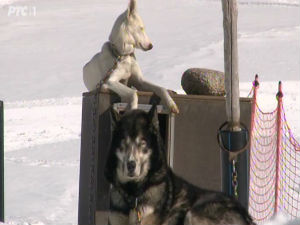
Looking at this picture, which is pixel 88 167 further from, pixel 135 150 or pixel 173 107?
pixel 135 150

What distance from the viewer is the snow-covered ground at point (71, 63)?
42.6ft

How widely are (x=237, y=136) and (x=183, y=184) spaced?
97cm

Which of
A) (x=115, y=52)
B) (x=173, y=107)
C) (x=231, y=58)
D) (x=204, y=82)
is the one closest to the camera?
(x=231, y=58)

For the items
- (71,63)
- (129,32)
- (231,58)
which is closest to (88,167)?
(129,32)

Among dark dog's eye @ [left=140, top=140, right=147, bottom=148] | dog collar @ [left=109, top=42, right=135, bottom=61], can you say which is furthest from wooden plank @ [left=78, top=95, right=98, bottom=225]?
dark dog's eye @ [left=140, top=140, right=147, bottom=148]

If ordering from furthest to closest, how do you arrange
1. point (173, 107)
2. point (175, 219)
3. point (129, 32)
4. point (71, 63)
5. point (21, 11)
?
1. point (21, 11)
2. point (71, 63)
3. point (129, 32)
4. point (173, 107)
5. point (175, 219)

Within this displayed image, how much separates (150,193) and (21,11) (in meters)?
43.3

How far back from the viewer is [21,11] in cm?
4650

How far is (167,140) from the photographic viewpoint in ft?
24.7

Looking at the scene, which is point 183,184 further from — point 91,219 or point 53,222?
point 53,222

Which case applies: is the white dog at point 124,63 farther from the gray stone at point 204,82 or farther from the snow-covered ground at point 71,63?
the snow-covered ground at point 71,63

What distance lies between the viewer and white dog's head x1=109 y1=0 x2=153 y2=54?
771 centimetres

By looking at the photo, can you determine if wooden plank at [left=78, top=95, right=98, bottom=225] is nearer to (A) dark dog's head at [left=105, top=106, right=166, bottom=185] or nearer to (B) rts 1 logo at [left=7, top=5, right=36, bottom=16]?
(A) dark dog's head at [left=105, top=106, right=166, bottom=185]

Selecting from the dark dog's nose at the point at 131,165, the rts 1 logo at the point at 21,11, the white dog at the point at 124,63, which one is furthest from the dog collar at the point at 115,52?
the rts 1 logo at the point at 21,11
